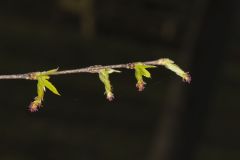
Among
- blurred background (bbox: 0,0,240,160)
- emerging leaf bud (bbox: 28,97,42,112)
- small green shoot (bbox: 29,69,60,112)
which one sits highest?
blurred background (bbox: 0,0,240,160)

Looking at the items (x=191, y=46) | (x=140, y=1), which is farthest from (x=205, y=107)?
(x=140, y=1)

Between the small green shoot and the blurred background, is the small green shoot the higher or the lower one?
the lower one

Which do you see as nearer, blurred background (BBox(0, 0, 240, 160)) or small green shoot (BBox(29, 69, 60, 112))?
small green shoot (BBox(29, 69, 60, 112))

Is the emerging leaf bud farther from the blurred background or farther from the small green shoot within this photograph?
the blurred background

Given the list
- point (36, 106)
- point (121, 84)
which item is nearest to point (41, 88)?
point (36, 106)

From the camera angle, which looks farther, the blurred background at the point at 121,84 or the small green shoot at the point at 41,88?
the blurred background at the point at 121,84

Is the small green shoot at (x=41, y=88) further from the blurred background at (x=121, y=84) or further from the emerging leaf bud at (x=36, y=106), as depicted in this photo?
the blurred background at (x=121, y=84)

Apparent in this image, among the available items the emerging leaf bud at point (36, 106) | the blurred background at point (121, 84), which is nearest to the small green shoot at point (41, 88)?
the emerging leaf bud at point (36, 106)

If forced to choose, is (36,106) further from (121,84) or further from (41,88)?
(121,84)

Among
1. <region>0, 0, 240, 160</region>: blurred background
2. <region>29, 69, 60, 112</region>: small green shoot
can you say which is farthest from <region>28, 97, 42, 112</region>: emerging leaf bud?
<region>0, 0, 240, 160</region>: blurred background

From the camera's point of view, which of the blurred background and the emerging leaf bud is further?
the blurred background
